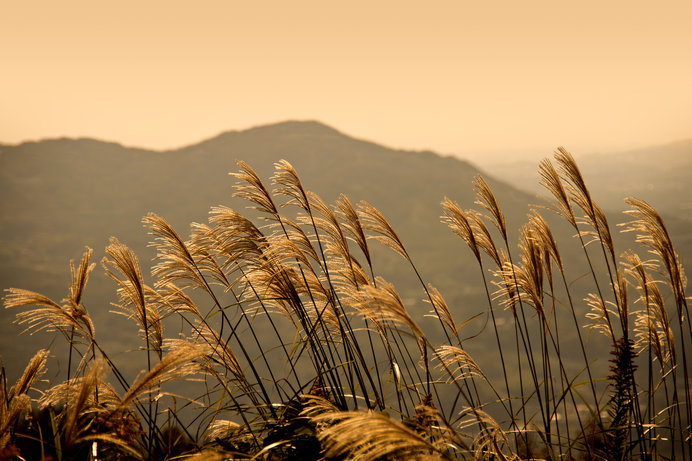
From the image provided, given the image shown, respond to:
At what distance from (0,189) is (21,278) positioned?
175 ft

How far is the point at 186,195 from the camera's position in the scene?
5610 inches

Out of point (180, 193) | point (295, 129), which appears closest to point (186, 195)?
point (180, 193)

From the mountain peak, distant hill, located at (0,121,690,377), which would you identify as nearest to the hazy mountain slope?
distant hill, located at (0,121,690,377)

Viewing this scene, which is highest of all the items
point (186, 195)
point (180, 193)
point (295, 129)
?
point (295, 129)

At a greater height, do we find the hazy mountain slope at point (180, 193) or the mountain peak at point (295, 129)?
the mountain peak at point (295, 129)

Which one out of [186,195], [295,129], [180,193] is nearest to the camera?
[186,195]

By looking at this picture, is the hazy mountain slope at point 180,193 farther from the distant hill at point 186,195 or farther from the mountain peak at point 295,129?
the mountain peak at point 295,129

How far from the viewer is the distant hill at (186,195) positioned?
103125 millimetres

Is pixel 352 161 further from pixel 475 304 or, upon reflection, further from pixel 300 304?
pixel 300 304

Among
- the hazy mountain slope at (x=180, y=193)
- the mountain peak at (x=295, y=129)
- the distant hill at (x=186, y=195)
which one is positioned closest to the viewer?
the distant hill at (x=186, y=195)

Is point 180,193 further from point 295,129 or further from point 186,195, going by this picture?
point 295,129

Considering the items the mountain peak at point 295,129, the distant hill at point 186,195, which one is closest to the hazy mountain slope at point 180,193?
the distant hill at point 186,195

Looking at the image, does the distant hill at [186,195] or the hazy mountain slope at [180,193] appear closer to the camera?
the distant hill at [186,195]

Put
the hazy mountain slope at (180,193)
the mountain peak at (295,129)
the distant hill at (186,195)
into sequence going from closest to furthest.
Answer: the distant hill at (186,195)
the hazy mountain slope at (180,193)
the mountain peak at (295,129)
